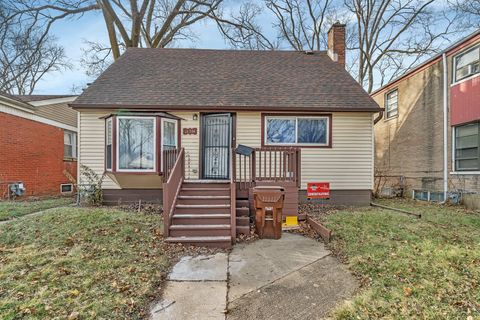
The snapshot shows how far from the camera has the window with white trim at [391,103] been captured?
13.3 meters

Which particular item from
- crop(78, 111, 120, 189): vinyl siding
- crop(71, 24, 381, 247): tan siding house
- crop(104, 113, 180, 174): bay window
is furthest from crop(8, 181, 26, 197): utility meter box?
crop(104, 113, 180, 174): bay window

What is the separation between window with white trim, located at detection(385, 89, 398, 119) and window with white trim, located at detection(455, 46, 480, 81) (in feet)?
12.4

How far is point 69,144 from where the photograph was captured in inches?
534

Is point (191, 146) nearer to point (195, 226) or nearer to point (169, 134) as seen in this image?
point (169, 134)

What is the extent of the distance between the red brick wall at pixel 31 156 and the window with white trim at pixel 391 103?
616 inches

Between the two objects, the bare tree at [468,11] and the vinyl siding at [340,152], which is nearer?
the vinyl siding at [340,152]

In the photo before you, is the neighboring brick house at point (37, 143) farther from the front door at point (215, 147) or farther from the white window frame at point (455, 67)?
the white window frame at point (455, 67)

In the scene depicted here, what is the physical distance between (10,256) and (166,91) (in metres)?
6.16

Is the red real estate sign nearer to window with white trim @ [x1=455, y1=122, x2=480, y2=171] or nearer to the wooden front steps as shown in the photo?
the wooden front steps

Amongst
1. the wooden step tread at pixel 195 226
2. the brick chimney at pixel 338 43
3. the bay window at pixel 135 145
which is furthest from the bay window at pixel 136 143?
the brick chimney at pixel 338 43

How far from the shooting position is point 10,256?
421 centimetres

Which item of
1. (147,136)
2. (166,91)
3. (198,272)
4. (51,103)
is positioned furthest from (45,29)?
(198,272)

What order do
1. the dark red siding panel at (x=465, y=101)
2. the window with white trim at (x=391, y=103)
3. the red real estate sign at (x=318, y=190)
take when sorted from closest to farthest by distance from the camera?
the dark red siding panel at (x=465, y=101)
the red real estate sign at (x=318, y=190)
the window with white trim at (x=391, y=103)

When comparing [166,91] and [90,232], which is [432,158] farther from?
[90,232]
